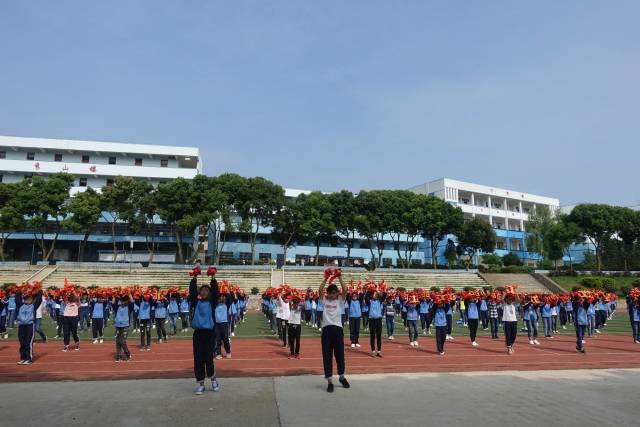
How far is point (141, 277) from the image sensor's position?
4112 cm

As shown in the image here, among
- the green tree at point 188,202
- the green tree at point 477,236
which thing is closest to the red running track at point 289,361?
the green tree at point 188,202

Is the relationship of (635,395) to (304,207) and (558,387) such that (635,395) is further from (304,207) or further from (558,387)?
(304,207)

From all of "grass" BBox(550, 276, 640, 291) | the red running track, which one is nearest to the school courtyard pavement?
the red running track

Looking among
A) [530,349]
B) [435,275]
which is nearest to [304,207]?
[435,275]

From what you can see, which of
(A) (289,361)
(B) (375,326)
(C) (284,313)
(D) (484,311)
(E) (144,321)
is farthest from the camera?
(D) (484,311)

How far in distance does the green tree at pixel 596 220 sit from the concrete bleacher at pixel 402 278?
1683 cm

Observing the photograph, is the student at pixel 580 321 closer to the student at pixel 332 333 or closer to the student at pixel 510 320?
the student at pixel 510 320

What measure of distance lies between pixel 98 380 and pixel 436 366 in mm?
7497

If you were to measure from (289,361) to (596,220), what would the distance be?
5500 centimetres

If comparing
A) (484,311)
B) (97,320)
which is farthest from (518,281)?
(97,320)

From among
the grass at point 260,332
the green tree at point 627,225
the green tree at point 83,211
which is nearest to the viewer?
the grass at point 260,332

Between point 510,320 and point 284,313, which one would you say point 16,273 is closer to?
point 284,313

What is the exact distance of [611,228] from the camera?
55.6 metres

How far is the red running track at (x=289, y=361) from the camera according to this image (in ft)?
33.4
